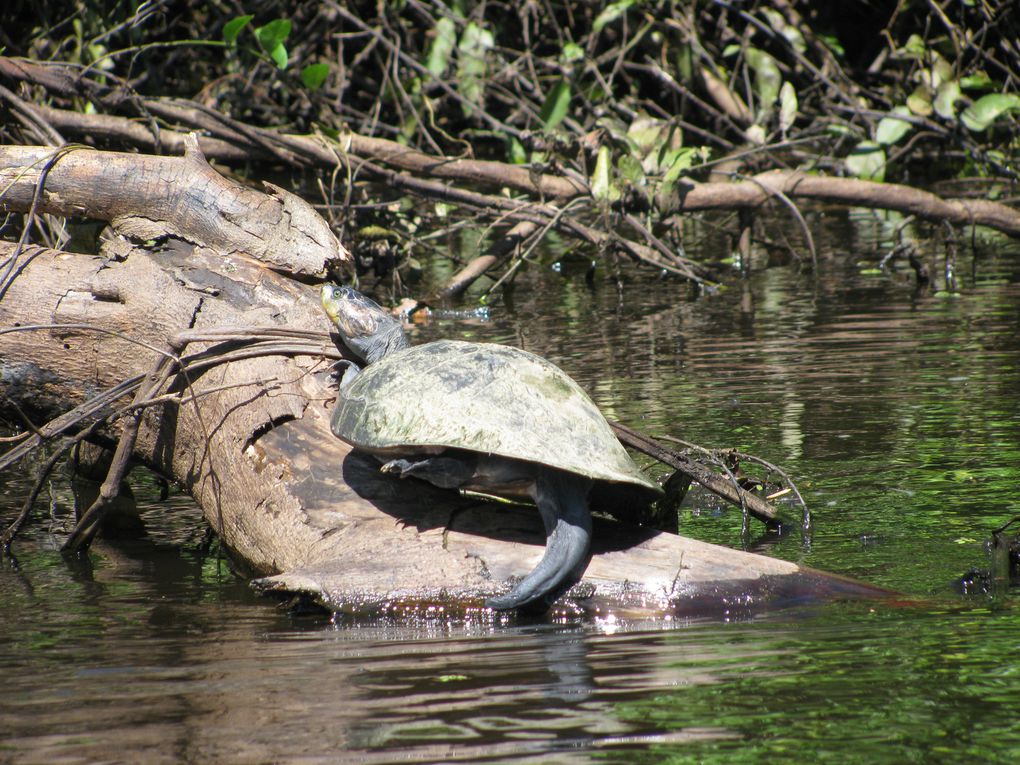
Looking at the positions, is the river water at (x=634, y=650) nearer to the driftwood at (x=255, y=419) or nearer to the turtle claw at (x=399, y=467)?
the driftwood at (x=255, y=419)

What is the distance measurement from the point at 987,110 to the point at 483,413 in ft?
24.2

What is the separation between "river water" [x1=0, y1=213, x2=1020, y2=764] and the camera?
221 centimetres

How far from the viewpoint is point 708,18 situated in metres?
11.1

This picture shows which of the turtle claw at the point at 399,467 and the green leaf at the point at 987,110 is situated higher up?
the green leaf at the point at 987,110

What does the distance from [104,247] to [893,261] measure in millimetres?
6167

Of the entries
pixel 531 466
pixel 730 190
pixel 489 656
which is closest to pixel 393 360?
pixel 531 466

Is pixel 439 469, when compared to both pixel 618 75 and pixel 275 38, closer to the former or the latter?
pixel 275 38

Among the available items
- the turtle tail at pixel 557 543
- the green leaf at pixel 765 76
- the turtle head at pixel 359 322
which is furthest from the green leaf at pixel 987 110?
the turtle tail at pixel 557 543

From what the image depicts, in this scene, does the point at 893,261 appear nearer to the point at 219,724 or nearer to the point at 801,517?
the point at 801,517

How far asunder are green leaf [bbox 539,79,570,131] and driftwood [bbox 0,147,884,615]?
14.5 ft

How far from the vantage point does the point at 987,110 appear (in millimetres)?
9117

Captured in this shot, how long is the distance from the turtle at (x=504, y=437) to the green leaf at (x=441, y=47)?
6.53m

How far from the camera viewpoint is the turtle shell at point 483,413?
10.0ft

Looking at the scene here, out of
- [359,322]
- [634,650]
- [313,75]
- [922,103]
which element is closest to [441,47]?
[313,75]
